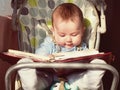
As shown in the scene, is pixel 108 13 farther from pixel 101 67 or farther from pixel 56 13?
pixel 101 67

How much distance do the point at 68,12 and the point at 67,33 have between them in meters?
0.08

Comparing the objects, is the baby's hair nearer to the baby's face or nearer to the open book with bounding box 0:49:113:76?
the baby's face

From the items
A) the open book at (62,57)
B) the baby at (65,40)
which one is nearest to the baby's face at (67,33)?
the baby at (65,40)

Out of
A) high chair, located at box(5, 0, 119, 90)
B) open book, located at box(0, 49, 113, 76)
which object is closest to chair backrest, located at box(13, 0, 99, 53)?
high chair, located at box(5, 0, 119, 90)

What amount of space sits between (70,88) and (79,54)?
0.14 meters

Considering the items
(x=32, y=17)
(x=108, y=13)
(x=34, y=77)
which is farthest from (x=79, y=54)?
(x=108, y=13)

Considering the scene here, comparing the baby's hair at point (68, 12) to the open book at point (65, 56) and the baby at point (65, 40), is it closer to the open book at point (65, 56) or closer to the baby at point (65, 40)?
the baby at point (65, 40)

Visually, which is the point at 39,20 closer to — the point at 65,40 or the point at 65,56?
the point at 65,40

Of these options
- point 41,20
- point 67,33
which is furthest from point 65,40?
point 41,20

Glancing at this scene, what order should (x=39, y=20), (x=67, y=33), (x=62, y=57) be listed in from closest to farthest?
(x=62, y=57), (x=67, y=33), (x=39, y=20)

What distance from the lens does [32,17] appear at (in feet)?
5.07

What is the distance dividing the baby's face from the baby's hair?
22 millimetres

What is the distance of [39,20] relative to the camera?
156 cm

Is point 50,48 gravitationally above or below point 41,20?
below
